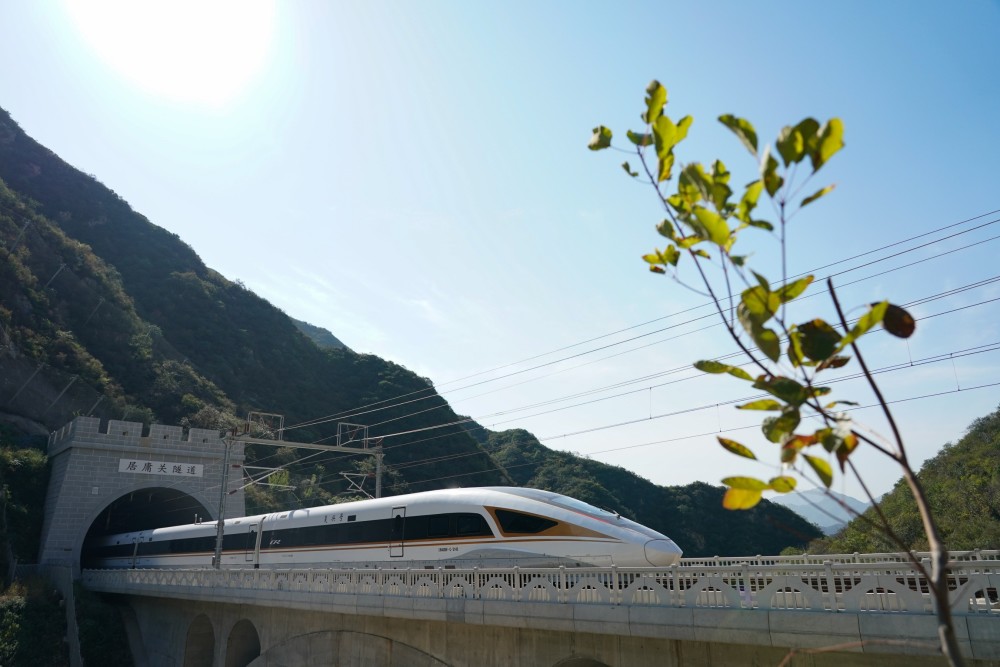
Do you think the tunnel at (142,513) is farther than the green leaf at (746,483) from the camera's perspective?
Yes

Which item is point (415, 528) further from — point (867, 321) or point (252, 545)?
point (867, 321)

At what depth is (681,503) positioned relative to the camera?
233ft

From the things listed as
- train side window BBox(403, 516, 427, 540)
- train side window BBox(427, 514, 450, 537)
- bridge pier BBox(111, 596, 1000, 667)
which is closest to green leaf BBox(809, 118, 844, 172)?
bridge pier BBox(111, 596, 1000, 667)

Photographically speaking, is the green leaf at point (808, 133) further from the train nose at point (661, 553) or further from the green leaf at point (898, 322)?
the train nose at point (661, 553)

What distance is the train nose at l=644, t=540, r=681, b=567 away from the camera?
15609 millimetres

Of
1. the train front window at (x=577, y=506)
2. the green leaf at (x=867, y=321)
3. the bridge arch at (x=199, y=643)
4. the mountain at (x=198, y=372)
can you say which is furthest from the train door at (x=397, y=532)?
the mountain at (x=198, y=372)

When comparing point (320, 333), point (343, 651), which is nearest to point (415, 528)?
point (343, 651)

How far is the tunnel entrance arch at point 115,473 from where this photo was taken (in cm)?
3822

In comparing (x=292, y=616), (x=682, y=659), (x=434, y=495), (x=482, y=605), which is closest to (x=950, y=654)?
(x=682, y=659)

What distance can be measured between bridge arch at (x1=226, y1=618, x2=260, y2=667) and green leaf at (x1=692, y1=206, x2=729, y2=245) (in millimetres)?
26636

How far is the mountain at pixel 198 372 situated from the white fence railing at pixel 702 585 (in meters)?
28.6

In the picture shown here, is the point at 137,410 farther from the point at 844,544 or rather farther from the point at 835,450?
the point at 835,450

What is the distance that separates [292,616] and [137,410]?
1571 inches

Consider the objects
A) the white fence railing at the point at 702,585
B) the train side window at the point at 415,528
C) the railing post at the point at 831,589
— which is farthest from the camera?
the train side window at the point at 415,528
